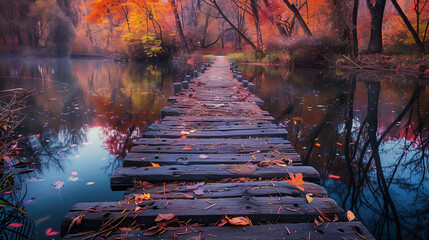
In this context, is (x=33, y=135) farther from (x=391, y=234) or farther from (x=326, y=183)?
(x=391, y=234)

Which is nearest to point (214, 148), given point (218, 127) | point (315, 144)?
point (218, 127)

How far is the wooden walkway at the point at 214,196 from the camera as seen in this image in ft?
6.68

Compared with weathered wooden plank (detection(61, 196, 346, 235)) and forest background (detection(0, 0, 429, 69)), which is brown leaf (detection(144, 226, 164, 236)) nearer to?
weathered wooden plank (detection(61, 196, 346, 235))

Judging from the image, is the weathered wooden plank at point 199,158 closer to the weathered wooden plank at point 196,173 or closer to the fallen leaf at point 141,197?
the weathered wooden plank at point 196,173

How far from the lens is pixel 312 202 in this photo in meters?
2.40

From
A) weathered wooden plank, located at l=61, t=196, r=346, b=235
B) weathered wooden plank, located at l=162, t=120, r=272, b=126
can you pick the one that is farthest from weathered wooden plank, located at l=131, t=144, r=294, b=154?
weathered wooden plank, located at l=61, t=196, r=346, b=235

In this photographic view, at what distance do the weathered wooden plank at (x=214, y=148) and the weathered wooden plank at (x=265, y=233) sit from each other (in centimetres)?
169

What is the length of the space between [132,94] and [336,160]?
9230 millimetres

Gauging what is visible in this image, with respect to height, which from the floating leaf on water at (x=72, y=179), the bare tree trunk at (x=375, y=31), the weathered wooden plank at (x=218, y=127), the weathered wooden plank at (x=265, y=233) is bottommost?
the floating leaf on water at (x=72, y=179)

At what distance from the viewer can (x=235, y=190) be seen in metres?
2.61

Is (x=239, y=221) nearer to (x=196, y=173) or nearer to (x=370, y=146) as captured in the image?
(x=196, y=173)

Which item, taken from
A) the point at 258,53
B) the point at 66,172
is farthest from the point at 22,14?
the point at 66,172

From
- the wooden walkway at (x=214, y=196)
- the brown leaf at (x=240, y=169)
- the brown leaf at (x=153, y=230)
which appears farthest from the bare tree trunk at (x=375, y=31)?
the brown leaf at (x=153, y=230)

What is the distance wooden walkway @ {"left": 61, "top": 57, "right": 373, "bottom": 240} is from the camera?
6.68 ft
